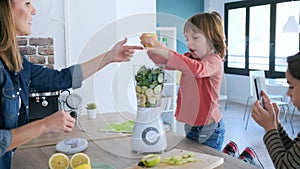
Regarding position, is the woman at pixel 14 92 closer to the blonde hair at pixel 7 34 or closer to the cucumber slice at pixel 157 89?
the blonde hair at pixel 7 34

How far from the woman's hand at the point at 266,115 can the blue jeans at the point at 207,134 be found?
1.45ft

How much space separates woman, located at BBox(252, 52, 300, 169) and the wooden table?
150 millimetres

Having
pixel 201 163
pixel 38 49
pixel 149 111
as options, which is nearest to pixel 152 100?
pixel 149 111

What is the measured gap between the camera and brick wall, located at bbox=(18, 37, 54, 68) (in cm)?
281

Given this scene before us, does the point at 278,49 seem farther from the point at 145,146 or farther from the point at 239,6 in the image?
the point at 145,146

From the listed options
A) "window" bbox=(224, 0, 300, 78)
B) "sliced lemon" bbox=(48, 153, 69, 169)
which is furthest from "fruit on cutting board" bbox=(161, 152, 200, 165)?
"window" bbox=(224, 0, 300, 78)

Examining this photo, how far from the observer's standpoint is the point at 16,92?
3.90 feet

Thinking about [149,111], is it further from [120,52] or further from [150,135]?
[120,52]

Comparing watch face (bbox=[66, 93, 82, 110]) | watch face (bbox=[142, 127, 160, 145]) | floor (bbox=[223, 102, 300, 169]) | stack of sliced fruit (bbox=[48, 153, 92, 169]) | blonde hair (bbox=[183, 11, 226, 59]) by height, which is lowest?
floor (bbox=[223, 102, 300, 169])

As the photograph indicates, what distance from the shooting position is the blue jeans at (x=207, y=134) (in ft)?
5.44

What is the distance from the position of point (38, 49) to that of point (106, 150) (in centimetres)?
161

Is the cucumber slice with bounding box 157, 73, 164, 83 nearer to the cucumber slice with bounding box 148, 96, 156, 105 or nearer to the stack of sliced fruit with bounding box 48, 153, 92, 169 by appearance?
the cucumber slice with bounding box 148, 96, 156, 105

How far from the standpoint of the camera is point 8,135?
3.34 feet

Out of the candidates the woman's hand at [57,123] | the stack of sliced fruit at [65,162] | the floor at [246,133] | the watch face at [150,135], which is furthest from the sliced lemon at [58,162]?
the floor at [246,133]
